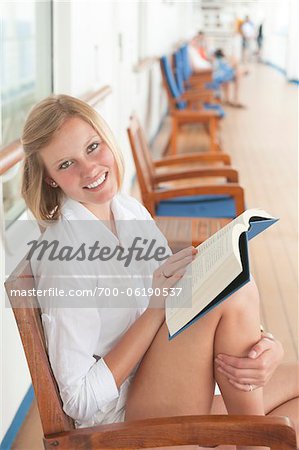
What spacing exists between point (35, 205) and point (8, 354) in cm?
72

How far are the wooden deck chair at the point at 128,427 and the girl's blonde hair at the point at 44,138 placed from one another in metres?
0.21

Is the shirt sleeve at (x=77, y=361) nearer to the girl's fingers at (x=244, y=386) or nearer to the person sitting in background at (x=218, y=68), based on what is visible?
the girl's fingers at (x=244, y=386)

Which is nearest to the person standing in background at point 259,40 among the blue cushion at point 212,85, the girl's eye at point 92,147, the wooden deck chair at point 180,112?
the blue cushion at point 212,85

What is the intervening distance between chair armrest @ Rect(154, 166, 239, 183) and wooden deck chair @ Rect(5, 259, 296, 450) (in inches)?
79.7

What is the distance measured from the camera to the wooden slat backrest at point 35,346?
1.18 m

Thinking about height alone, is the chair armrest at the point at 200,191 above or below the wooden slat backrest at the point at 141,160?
below

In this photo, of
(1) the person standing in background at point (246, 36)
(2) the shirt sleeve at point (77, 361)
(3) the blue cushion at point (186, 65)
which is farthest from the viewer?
(1) the person standing in background at point (246, 36)

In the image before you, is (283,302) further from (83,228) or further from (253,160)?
(253,160)

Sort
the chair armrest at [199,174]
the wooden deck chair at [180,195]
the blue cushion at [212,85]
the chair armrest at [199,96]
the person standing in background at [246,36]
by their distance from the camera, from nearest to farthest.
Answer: the wooden deck chair at [180,195], the chair armrest at [199,174], the chair armrest at [199,96], the blue cushion at [212,85], the person standing in background at [246,36]

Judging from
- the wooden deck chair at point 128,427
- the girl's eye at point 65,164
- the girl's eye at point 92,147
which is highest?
the girl's eye at point 92,147

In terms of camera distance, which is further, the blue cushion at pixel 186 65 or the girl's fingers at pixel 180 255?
the blue cushion at pixel 186 65

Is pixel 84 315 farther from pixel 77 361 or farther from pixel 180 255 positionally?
pixel 180 255

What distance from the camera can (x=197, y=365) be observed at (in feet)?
4.50

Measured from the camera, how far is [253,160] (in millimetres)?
6379
